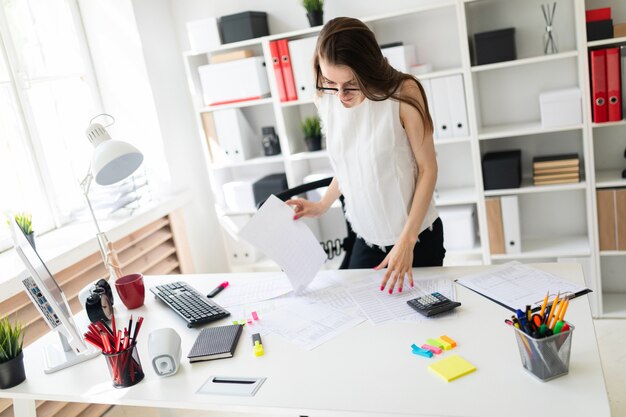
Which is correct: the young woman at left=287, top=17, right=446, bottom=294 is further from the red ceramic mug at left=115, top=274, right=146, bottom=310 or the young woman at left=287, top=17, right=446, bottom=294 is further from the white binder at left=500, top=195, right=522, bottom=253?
the white binder at left=500, top=195, right=522, bottom=253

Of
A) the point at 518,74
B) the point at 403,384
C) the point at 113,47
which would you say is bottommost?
the point at 403,384

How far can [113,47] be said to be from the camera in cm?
345

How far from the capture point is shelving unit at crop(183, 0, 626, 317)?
2.94 meters

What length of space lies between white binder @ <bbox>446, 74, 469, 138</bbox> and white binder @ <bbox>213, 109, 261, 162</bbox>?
126 cm

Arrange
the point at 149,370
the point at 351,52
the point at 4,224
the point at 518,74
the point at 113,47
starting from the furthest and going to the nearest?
1. the point at 113,47
2. the point at 518,74
3. the point at 4,224
4. the point at 351,52
5. the point at 149,370

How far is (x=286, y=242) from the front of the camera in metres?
1.86

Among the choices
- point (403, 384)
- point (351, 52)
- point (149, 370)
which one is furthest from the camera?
point (351, 52)

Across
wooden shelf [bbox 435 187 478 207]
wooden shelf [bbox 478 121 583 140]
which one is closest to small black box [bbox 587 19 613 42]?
wooden shelf [bbox 478 121 583 140]

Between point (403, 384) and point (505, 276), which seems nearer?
point (403, 384)

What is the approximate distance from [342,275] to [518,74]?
73.5 inches

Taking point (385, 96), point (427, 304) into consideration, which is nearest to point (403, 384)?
point (427, 304)

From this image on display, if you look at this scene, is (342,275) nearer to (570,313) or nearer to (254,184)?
(570,313)

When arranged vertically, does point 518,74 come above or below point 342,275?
above

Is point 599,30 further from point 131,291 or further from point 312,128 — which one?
point 131,291
